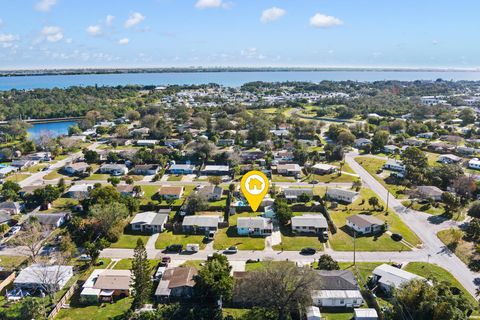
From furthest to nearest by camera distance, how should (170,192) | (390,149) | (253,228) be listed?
(390,149) → (170,192) → (253,228)

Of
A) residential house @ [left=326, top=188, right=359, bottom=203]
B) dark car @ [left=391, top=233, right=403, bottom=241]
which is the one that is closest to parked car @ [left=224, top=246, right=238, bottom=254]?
dark car @ [left=391, top=233, right=403, bottom=241]

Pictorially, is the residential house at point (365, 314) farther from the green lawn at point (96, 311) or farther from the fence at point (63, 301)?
the fence at point (63, 301)

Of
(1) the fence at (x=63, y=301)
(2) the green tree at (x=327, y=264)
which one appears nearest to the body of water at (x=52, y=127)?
(1) the fence at (x=63, y=301)

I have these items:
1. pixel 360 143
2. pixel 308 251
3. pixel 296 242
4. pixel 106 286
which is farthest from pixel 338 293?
pixel 360 143

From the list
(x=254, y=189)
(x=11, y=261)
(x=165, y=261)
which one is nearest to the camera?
(x=165, y=261)

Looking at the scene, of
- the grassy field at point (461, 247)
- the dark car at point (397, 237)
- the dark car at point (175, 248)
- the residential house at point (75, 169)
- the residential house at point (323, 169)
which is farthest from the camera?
the residential house at point (323, 169)

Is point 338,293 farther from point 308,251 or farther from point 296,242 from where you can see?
point 296,242
